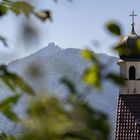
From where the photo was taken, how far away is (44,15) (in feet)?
5.66

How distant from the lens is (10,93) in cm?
157

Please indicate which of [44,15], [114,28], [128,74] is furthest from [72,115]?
[128,74]

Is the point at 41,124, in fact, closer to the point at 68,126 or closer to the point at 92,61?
the point at 68,126

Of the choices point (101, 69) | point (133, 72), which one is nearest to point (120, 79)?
point (101, 69)

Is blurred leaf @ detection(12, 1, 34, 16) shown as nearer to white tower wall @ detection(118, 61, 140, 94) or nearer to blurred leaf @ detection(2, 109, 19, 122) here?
blurred leaf @ detection(2, 109, 19, 122)

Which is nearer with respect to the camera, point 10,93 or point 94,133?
point 94,133

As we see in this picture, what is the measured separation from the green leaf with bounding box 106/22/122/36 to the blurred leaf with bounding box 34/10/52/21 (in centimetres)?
38

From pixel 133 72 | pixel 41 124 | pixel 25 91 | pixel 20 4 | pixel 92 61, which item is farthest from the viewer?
pixel 133 72

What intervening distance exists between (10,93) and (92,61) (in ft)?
1.09

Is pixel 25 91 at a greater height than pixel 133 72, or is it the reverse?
pixel 133 72

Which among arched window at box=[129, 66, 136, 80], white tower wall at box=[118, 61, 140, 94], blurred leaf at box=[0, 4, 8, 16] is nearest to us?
blurred leaf at box=[0, 4, 8, 16]

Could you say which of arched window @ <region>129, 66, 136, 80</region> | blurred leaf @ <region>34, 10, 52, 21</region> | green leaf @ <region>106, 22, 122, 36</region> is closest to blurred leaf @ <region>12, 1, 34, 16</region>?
blurred leaf @ <region>34, 10, 52, 21</region>

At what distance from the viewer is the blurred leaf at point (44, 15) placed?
168 centimetres

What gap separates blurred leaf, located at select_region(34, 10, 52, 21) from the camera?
5.53ft
